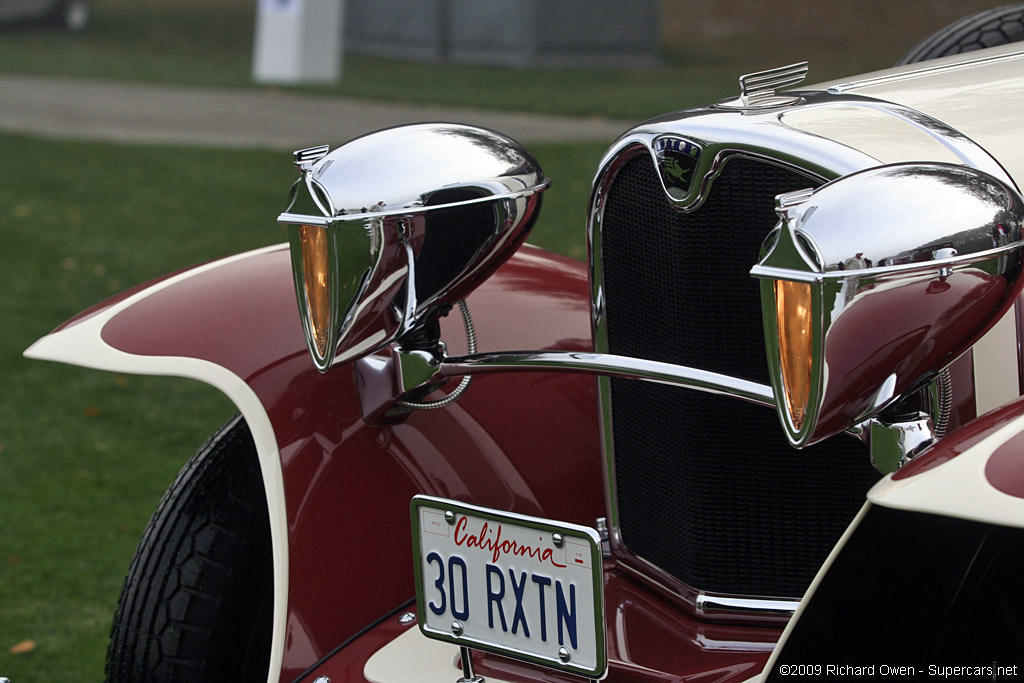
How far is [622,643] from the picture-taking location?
1.86 m

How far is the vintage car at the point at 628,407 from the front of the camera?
137 centimetres

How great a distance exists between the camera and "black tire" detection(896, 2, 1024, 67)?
2834 millimetres

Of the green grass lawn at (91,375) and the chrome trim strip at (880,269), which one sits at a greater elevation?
the chrome trim strip at (880,269)

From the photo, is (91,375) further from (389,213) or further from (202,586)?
(389,213)

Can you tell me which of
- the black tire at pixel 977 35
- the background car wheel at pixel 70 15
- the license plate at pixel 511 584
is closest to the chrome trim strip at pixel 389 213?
the license plate at pixel 511 584

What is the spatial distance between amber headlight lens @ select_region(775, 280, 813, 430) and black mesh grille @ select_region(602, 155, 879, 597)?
1.16 feet

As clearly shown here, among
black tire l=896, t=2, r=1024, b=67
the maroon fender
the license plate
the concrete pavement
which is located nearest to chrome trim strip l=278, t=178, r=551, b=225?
the maroon fender

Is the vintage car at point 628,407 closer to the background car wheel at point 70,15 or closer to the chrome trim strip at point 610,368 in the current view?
the chrome trim strip at point 610,368

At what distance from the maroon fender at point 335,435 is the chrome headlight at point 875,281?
2.76 feet

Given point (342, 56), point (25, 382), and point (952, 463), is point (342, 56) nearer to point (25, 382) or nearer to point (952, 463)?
point (25, 382)

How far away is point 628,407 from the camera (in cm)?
206

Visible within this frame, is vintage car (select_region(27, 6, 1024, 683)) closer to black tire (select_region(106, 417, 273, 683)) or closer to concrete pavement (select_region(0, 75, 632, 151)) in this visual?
black tire (select_region(106, 417, 273, 683))

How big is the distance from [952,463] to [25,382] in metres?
4.32

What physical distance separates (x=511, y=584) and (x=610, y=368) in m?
0.33
